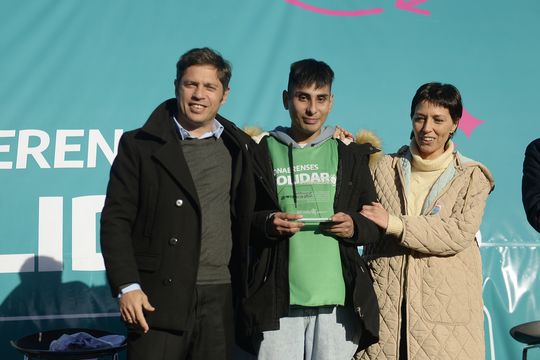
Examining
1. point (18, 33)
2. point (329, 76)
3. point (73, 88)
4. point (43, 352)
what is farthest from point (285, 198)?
point (18, 33)

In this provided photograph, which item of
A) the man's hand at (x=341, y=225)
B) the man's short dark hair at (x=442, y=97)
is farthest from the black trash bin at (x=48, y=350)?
the man's short dark hair at (x=442, y=97)

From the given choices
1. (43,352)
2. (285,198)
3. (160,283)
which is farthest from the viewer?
(43,352)

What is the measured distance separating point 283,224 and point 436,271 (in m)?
0.59

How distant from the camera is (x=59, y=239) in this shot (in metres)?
3.35

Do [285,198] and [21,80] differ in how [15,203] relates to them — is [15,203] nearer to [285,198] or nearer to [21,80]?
[21,80]

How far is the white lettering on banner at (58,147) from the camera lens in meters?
3.38

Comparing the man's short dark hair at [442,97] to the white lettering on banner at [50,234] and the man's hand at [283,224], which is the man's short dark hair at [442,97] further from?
the white lettering on banner at [50,234]

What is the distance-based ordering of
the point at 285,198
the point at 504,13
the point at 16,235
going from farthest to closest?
1. the point at 504,13
2. the point at 16,235
3. the point at 285,198

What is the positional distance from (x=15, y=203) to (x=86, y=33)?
89 cm

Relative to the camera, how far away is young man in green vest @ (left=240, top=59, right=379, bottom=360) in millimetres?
2242

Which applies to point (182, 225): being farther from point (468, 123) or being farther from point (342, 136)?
point (468, 123)

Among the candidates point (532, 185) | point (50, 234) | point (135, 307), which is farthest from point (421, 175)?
point (50, 234)

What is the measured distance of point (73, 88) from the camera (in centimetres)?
346

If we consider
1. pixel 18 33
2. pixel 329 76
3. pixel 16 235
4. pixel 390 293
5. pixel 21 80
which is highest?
pixel 18 33
